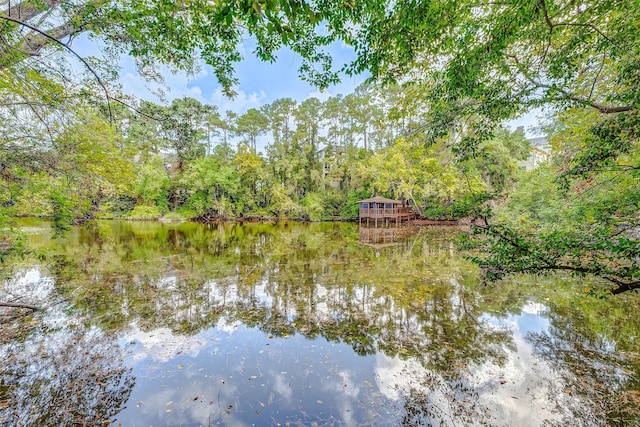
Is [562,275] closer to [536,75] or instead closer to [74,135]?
[536,75]

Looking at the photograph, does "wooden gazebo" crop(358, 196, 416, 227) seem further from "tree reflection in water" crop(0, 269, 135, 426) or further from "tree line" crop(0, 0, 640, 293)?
"tree reflection in water" crop(0, 269, 135, 426)

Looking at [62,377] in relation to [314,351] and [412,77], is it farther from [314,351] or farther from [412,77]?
[412,77]

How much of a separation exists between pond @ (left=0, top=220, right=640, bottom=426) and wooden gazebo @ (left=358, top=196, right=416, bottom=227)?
45.4 ft

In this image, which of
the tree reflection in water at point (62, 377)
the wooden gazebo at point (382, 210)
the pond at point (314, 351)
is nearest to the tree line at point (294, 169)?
the wooden gazebo at point (382, 210)

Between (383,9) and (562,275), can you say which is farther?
(562,275)

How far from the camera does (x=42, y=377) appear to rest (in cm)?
291

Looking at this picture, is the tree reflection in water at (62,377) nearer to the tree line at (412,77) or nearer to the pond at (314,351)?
the pond at (314,351)

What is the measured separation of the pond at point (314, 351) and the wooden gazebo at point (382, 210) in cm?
1383

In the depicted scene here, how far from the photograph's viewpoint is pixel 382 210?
20688 millimetres

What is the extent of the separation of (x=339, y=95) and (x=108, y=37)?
1045 inches

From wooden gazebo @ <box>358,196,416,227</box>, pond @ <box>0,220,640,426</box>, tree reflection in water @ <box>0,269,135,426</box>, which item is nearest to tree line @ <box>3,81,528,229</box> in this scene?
wooden gazebo @ <box>358,196,416,227</box>

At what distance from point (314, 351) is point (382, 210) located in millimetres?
18002

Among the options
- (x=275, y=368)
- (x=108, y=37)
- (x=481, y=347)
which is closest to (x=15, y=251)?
(x=108, y=37)

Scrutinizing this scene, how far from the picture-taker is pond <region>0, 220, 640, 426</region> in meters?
2.54
